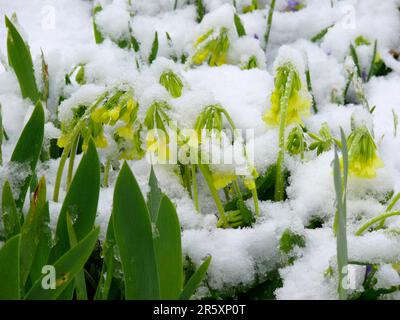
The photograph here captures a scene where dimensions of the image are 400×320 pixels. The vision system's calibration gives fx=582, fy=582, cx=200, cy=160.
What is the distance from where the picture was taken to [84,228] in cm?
86

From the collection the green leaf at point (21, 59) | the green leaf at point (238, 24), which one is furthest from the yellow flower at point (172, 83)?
the green leaf at point (238, 24)

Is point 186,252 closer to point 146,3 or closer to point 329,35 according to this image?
point 329,35

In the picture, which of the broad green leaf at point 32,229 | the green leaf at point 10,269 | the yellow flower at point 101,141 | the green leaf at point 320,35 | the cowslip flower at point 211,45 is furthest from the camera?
the green leaf at point 320,35

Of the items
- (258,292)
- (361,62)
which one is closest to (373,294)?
(258,292)

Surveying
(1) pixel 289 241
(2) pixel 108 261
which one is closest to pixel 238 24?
(1) pixel 289 241

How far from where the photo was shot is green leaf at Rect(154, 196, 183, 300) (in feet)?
2.53

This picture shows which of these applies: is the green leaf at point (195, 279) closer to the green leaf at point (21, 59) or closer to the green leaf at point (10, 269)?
the green leaf at point (10, 269)

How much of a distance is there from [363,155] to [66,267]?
514mm

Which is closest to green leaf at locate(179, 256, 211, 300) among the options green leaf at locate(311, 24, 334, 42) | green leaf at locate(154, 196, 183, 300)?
green leaf at locate(154, 196, 183, 300)

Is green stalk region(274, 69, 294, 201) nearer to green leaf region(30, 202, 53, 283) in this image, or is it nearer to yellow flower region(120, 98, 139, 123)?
yellow flower region(120, 98, 139, 123)

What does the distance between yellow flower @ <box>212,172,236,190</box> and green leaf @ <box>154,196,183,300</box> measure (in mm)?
193

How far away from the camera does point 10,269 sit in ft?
2.37

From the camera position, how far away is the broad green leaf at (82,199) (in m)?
0.84

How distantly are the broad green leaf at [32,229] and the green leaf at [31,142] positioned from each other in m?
0.08
